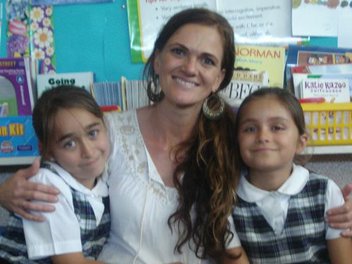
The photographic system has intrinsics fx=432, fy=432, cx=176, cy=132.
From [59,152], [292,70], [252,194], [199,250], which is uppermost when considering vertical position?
[292,70]

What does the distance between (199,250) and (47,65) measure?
0.79 metres

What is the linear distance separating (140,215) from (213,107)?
0.36 meters

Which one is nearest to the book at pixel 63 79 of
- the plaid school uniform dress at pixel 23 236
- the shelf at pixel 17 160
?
the shelf at pixel 17 160

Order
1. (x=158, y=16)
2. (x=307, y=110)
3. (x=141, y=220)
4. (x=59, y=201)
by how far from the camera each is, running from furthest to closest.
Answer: (x=158, y=16), (x=307, y=110), (x=141, y=220), (x=59, y=201)

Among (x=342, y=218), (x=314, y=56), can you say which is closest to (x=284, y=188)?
(x=342, y=218)

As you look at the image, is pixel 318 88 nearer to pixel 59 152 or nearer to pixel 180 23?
pixel 180 23

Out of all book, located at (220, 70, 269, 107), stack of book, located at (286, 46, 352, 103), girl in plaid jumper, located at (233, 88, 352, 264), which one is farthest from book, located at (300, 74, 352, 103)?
girl in plaid jumper, located at (233, 88, 352, 264)

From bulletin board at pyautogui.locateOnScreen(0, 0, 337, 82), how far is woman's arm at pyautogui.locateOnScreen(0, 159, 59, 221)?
0.53 meters

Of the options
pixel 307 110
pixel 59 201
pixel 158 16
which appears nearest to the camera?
pixel 59 201

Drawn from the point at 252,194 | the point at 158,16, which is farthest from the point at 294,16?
the point at 252,194

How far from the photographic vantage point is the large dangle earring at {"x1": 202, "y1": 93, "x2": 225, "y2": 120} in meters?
1.20

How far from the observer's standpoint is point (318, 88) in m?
1.32

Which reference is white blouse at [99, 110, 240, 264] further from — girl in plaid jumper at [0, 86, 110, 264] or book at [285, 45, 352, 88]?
book at [285, 45, 352, 88]

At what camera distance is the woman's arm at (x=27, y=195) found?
0.95 meters
